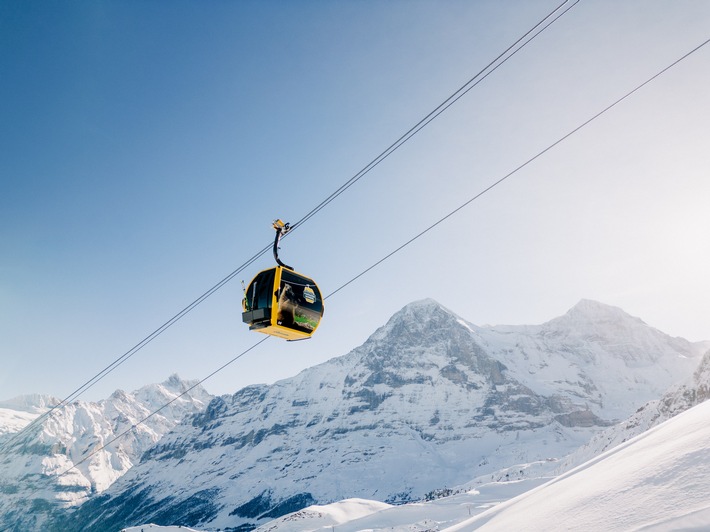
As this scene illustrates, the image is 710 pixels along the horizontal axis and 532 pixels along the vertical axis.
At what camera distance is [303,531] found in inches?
3755

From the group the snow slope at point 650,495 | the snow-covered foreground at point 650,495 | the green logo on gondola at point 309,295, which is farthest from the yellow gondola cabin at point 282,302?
the snow slope at point 650,495

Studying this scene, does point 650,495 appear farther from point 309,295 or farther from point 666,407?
point 666,407

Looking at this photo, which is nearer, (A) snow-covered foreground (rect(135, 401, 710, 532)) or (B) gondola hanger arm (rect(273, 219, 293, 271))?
(A) snow-covered foreground (rect(135, 401, 710, 532))

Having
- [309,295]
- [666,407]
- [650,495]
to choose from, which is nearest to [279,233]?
[309,295]

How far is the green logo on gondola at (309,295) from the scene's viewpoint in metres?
16.0

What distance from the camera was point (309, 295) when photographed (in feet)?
53.0

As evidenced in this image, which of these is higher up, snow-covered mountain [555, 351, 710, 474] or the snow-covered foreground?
the snow-covered foreground

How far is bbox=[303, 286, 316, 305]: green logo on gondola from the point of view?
52.6 feet

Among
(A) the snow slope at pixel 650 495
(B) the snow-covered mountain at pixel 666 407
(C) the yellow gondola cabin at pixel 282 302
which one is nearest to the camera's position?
(A) the snow slope at pixel 650 495

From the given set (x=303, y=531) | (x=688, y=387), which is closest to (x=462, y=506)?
(x=303, y=531)

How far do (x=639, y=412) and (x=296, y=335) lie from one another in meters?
149

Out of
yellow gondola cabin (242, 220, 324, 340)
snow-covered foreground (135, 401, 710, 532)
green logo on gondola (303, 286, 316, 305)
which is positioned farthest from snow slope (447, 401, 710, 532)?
green logo on gondola (303, 286, 316, 305)

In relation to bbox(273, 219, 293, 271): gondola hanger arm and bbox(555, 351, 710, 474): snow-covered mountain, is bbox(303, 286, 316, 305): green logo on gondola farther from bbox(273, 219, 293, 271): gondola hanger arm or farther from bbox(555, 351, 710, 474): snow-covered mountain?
bbox(555, 351, 710, 474): snow-covered mountain

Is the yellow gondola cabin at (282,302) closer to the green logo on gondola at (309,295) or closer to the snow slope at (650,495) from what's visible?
the green logo on gondola at (309,295)
